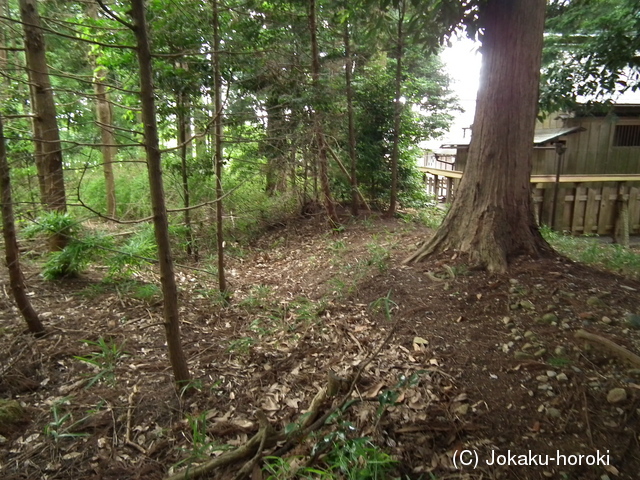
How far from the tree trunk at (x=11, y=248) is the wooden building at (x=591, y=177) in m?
9.66

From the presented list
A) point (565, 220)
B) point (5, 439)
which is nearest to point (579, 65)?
point (565, 220)

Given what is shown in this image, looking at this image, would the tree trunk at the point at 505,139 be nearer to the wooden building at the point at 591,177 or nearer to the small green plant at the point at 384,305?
the small green plant at the point at 384,305

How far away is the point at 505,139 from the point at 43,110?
4.80 meters

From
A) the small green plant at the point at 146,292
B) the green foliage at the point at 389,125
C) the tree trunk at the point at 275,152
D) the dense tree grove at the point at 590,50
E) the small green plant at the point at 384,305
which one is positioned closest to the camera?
the small green plant at the point at 384,305

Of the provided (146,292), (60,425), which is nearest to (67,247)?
(146,292)

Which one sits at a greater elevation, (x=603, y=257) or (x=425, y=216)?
(x=425, y=216)

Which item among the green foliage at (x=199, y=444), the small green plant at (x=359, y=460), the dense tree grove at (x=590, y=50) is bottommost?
the green foliage at (x=199, y=444)

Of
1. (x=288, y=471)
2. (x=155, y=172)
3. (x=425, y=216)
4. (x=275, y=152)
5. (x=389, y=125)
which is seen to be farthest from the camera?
(x=425, y=216)

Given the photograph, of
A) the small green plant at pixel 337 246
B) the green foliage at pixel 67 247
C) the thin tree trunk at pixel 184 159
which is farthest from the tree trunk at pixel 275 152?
the green foliage at pixel 67 247

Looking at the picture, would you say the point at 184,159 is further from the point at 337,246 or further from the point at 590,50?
the point at 590,50

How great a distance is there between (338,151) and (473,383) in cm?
585

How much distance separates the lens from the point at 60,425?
238cm

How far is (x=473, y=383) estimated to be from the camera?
258 centimetres

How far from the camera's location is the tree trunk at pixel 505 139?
12.6 ft
